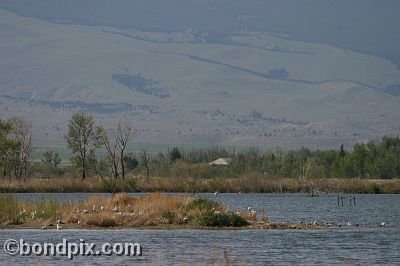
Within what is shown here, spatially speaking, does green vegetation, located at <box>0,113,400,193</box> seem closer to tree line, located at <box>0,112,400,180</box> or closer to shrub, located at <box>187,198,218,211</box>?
tree line, located at <box>0,112,400,180</box>

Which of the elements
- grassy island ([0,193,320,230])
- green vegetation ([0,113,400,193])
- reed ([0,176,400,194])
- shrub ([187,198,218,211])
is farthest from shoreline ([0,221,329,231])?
green vegetation ([0,113,400,193])

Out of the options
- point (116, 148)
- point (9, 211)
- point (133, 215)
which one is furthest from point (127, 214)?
point (116, 148)

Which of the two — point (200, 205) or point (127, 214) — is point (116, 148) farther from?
point (127, 214)

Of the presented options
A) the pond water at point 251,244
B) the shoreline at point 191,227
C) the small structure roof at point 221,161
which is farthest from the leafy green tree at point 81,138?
the shoreline at point 191,227

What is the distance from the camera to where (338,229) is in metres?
47.4

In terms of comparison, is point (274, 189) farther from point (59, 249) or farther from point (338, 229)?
point (59, 249)

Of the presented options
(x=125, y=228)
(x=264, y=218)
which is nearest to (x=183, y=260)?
(x=125, y=228)

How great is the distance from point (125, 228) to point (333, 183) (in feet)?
143

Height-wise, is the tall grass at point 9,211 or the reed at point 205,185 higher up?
the reed at point 205,185

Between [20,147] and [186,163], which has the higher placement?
[20,147]

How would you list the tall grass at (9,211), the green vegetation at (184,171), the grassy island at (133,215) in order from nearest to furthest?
the grassy island at (133,215)
the tall grass at (9,211)
the green vegetation at (184,171)

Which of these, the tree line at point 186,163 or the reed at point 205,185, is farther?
the tree line at point 186,163

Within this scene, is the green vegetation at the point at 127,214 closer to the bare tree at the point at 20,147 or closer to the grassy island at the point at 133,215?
the grassy island at the point at 133,215

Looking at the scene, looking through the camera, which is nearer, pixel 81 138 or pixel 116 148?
pixel 81 138
